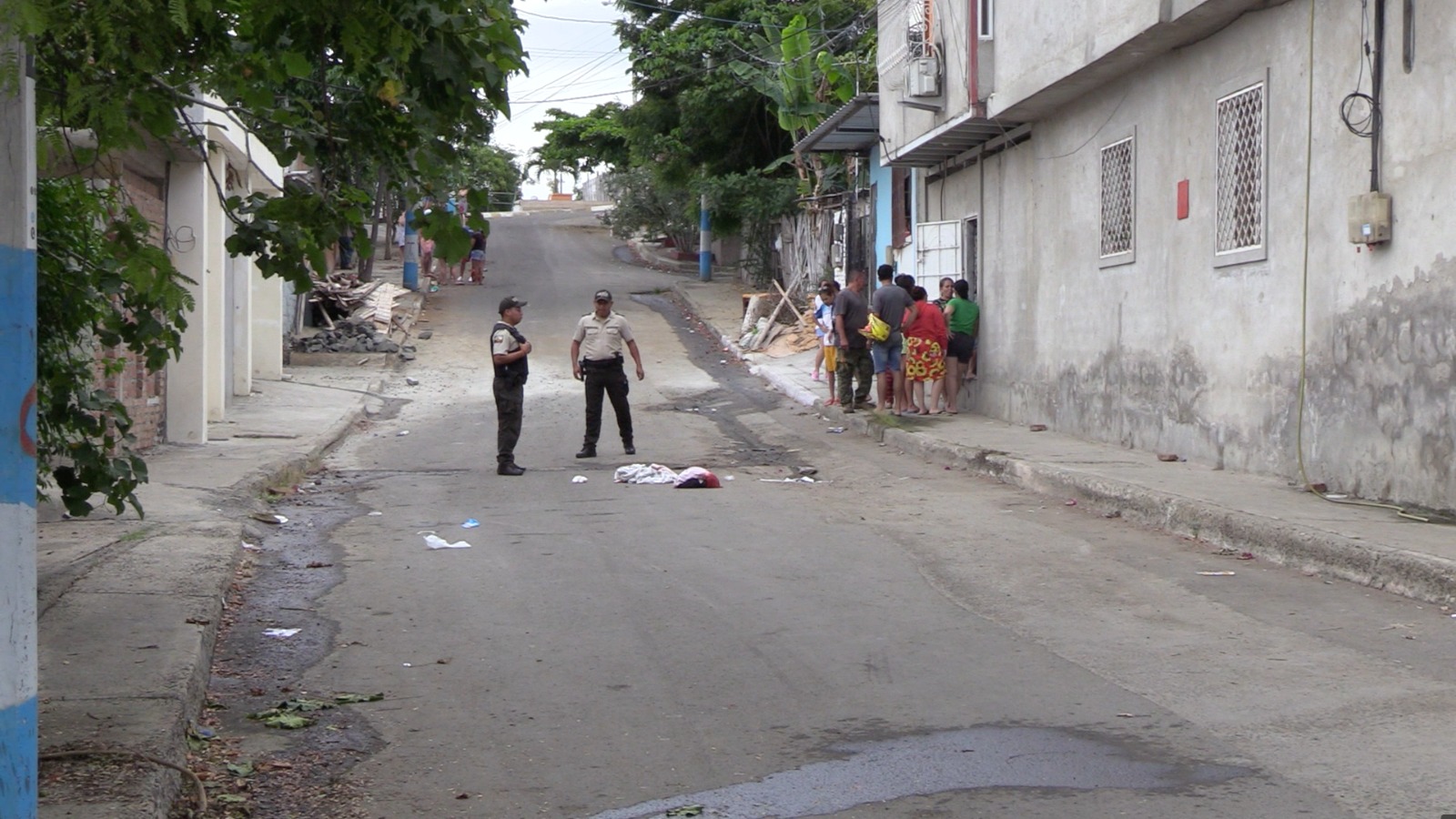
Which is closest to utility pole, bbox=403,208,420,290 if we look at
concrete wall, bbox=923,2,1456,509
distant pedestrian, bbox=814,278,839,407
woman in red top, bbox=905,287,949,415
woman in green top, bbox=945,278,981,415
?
distant pedestrian, bbox=814,278,839,407

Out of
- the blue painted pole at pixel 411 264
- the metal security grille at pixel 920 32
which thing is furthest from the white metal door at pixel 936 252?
the blue painted pole at pixel 411 264

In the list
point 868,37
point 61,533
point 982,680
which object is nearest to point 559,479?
point 61,533

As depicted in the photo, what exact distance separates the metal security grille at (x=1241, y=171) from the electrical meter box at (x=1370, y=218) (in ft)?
5.43

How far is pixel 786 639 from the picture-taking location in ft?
22.6

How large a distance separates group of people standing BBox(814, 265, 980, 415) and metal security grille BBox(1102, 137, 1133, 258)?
3.23 meters

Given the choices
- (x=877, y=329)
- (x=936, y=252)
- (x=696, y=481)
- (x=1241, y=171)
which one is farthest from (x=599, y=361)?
(x=936, y=252)

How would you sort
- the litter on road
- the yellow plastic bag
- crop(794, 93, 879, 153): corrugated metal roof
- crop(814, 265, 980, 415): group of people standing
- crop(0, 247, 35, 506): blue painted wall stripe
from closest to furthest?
crop(0, 247, 35, 506): blue painted wall stripe → the litter on road → the yellow plastic bag → crop(814, 265, 980, 415): group of people standing → crop(794, 93, 879, 153): corrugated metal roof

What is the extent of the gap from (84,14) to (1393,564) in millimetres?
6795

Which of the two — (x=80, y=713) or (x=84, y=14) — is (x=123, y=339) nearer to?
(x=80, y=713)

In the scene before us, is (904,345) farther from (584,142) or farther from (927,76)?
(584,142)

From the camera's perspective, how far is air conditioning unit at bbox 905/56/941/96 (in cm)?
1884

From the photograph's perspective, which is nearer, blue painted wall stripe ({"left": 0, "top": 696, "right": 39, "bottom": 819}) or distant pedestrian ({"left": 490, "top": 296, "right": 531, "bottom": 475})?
blue painted wall stripe ({"left": 0, "top": 696, "right": 39, "bottom": 819})

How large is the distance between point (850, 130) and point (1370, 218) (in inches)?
627

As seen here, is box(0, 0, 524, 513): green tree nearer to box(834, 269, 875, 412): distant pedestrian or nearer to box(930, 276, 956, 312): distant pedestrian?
box(834, 269, 875, 412): distant pedestrian
